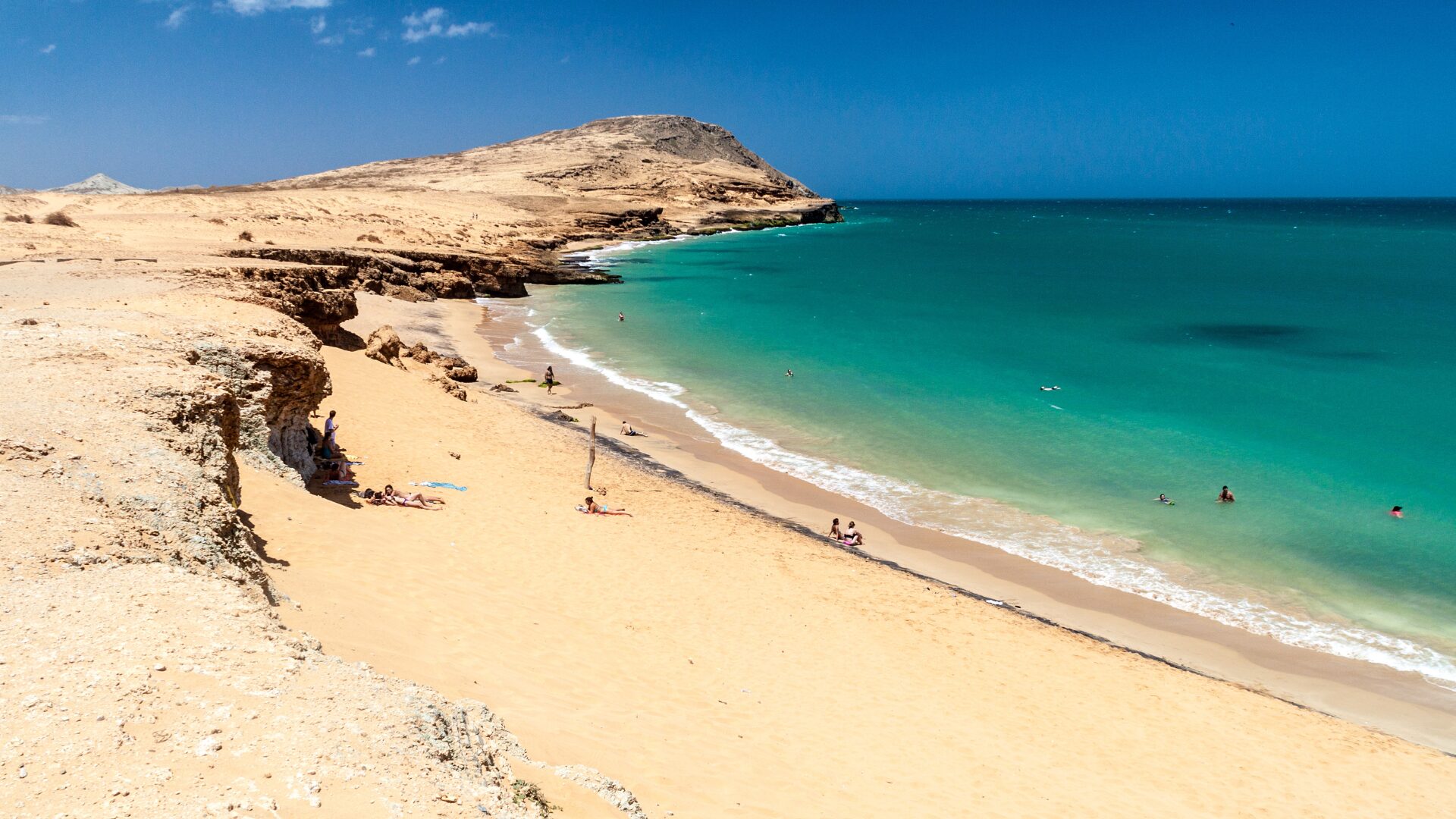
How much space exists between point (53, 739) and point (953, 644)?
10524 mm

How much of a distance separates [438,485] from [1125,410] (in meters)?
21.6

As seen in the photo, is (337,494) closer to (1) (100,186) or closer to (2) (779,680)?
(2) (779,680)

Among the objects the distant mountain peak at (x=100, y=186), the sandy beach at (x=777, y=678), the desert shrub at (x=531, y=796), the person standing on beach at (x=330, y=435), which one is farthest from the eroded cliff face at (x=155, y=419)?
the distant mountain peak at (x=100, y=186)

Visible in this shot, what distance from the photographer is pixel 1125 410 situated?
89.1 feet

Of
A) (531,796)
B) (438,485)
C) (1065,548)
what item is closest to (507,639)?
(531,796)

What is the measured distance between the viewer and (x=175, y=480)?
7.59m

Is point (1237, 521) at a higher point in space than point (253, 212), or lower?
lower

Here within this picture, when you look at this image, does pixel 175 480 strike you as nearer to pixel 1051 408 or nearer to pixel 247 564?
pixel 247 564

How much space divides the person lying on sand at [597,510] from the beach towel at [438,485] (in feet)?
7.31

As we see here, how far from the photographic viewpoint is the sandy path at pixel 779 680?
7895 millimetres

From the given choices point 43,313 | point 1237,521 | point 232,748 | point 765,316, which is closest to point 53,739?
point 232,748

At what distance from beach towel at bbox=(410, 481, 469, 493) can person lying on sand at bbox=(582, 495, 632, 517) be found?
223 cm

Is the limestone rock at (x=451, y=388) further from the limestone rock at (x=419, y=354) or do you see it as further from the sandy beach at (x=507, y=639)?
the limestone rock at (x=419, y=354)

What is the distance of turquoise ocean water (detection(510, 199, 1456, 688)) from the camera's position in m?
16.3
